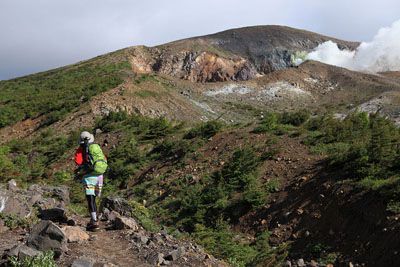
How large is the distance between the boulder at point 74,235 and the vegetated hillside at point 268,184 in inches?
78.5

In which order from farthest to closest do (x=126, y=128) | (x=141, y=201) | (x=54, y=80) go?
1. (x=54, y=80)
2. (x=126, y=128)
3. (x=141, y=201)

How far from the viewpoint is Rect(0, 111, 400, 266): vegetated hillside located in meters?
8.24

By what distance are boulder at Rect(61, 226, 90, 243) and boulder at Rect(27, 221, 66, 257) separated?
47 centimetres

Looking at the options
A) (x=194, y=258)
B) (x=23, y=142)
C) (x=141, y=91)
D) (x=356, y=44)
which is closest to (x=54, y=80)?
(x=141, y=91)

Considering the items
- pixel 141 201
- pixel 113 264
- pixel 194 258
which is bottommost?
pixel 141 201

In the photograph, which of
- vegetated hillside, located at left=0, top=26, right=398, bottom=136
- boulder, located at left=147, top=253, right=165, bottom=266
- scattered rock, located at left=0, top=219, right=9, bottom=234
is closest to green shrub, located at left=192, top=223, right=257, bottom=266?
boulder, located at left=147, top=253, right=165, bottom=266

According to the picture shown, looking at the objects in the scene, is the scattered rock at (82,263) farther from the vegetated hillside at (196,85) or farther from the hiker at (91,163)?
the vegetated hillside at (196,85)

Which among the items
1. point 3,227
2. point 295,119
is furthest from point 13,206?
point 295,119

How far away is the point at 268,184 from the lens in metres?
11.1

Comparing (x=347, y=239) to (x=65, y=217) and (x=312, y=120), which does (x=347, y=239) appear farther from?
(x=312, y=120)

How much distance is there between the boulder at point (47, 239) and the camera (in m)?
5.27

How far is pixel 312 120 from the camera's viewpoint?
14.9 m

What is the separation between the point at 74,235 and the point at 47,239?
772 mm

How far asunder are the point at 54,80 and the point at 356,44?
48.3 m
